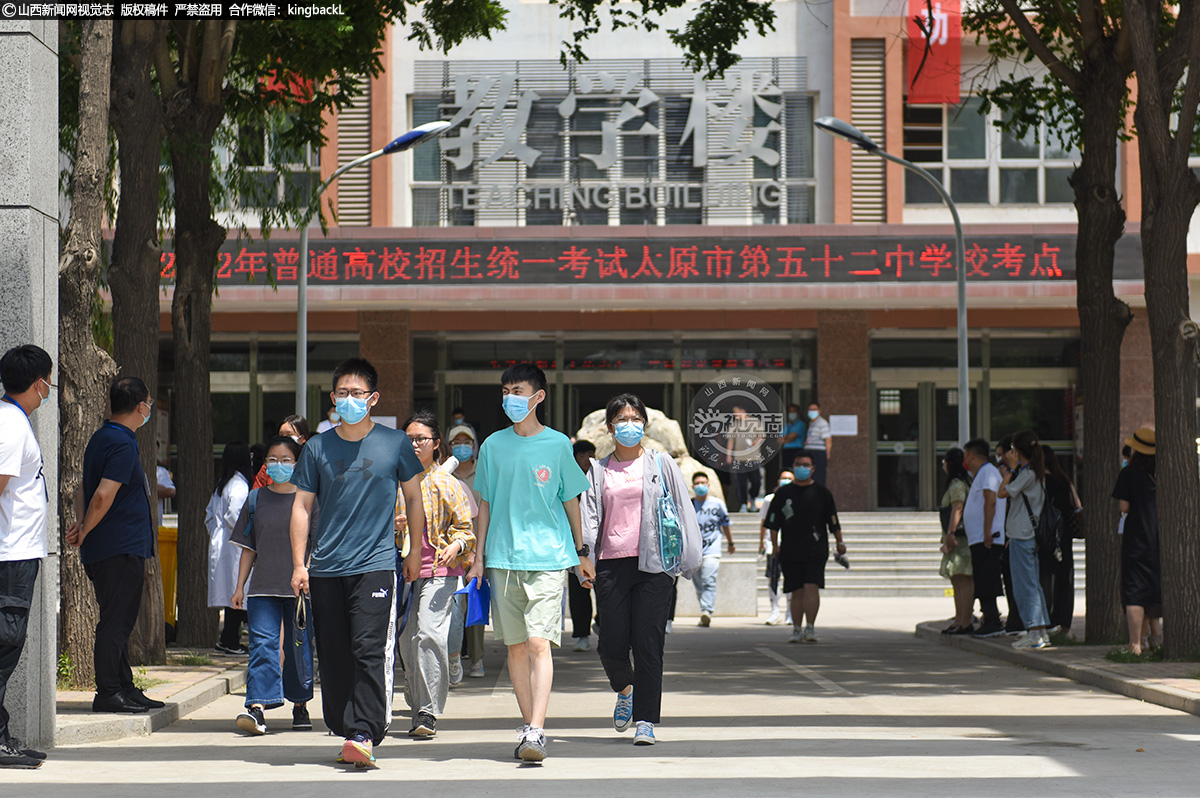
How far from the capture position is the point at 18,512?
7.47 m

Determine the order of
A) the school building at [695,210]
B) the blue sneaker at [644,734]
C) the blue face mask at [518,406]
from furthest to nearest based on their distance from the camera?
the school building at [695,210], the blue sneaker at [644,734], the blue face mask at [518,406]

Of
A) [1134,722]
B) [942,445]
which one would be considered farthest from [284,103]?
[942,445]

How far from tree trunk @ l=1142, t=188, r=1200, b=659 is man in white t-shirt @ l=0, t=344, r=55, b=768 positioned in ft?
26.7

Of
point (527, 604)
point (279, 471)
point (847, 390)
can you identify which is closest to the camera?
point (527, 604)

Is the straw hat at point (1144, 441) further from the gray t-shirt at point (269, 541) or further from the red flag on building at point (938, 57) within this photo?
the red flag on building at point (938, 57)

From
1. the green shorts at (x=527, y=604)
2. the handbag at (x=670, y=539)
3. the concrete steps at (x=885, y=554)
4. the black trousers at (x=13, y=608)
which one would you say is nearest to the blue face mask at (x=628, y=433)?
the handbag at (x=670, y=539)

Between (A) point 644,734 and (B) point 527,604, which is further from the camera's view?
(A) point 644,734

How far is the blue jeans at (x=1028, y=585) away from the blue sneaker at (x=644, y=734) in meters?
6.66

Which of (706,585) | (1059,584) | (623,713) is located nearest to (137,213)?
(623,713)

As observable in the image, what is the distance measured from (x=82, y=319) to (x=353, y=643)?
12.2ft

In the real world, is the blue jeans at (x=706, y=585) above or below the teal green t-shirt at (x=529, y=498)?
→ below

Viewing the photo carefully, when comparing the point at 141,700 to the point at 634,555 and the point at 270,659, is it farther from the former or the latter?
the point at 634,555

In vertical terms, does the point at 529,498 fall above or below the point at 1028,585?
above

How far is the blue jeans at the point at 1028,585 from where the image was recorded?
1390 cm
